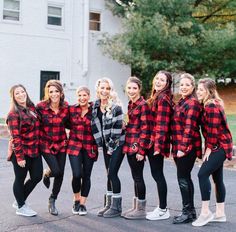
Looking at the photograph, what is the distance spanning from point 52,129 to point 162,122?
1458 millimetres

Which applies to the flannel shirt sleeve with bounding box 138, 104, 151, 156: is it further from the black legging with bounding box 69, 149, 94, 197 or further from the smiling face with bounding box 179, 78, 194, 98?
the black legging with bounding box 69, 149, 94, 197

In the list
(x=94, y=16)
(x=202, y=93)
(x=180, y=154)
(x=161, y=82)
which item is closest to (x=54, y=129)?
(x=161, y=82)

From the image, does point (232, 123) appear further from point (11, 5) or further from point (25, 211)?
point (25, 211)

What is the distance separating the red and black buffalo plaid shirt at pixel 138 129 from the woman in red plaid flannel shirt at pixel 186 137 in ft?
1.12

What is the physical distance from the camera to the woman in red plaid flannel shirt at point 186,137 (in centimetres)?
594

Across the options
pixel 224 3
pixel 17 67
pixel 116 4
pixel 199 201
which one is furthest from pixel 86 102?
pixel 224 3

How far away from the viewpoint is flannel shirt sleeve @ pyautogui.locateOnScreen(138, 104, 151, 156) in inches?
243

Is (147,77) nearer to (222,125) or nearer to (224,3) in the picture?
(224,3)

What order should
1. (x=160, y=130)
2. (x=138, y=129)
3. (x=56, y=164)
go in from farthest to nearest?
(x=56, y=164)
(x=138, y=129)
(x=160, y=130)

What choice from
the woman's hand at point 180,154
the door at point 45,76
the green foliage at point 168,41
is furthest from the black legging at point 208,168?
the door at point 45,76

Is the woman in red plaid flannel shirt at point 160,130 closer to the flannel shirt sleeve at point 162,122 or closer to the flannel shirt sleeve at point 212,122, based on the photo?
the flannel shirt sleeve at point 162,122

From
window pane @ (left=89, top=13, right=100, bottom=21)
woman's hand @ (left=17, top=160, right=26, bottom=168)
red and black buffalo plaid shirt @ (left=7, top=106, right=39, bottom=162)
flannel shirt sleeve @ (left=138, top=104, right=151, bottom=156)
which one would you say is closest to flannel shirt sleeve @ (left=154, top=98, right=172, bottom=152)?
flannel shirt sleeve @ (left=138, top=104, right=151, bottom=156)

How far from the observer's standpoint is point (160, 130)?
602cm

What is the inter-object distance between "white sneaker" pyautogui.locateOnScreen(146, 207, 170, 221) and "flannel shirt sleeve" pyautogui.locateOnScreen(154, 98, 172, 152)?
88 cm
